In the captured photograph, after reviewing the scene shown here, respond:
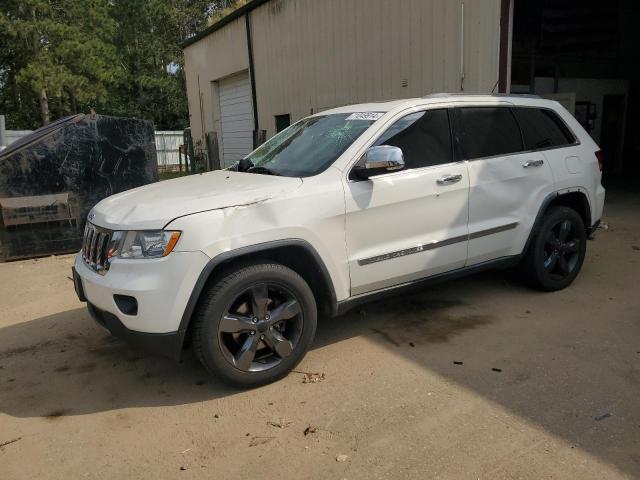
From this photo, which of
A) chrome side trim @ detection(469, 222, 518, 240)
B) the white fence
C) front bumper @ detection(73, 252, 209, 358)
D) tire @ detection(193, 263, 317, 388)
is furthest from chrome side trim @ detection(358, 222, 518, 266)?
the white fence

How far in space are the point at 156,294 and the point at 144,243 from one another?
0.32 meters

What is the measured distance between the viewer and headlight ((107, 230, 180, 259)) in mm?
3164

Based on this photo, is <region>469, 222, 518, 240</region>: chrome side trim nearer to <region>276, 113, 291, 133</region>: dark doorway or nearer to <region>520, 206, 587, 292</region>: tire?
<region>520, 206, 587, 292</region>: tire

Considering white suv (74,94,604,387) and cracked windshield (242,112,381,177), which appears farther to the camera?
cracked windshield (242,112,381,177)

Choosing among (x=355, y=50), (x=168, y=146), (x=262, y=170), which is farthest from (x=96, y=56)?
(x=262, y=170)

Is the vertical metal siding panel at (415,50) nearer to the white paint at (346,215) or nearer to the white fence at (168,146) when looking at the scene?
the white paint at (346,215)

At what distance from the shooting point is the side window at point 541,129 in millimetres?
4863

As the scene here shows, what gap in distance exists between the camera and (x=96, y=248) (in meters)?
3.54

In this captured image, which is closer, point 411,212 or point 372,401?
point 372,401

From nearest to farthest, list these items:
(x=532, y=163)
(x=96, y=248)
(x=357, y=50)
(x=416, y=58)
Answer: (x=96, y=248)
(x=532, y=163)
(x=416, y=58)
(x=357, y=50)

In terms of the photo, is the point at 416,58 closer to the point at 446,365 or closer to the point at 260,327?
the point at 446,365

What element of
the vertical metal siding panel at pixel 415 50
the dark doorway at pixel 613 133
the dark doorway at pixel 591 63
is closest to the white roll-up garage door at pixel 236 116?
the vertical metal siding panel at pixel 415 50

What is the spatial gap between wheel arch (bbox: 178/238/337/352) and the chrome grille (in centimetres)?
65

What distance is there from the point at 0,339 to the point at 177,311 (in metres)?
2.47
